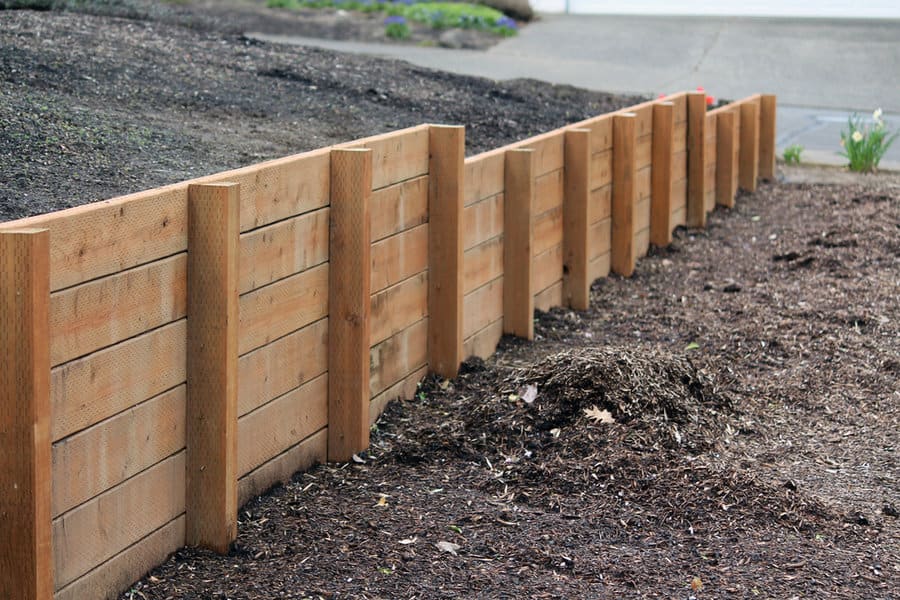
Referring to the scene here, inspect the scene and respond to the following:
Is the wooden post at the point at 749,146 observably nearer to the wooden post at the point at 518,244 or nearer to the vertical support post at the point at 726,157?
the vertical support post at the point at 726,157

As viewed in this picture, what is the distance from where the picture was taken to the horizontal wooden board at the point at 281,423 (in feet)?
14.3

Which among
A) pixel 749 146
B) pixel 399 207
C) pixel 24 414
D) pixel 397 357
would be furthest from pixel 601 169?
pixel 24 414

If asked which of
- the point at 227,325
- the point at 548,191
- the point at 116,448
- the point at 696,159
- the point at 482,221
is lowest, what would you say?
the point at 116,448

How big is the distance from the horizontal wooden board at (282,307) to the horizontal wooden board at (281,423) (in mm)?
251

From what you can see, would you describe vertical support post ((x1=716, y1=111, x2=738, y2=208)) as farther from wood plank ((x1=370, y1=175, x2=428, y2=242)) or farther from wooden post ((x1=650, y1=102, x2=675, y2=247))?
wood plank ((x1=370, y1=175, x2=428, y2=242))

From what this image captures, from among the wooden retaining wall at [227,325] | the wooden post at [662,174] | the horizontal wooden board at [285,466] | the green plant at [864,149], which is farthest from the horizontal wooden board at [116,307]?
the green plant at [864,149]

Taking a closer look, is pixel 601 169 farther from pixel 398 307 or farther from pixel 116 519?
pixel 116 519

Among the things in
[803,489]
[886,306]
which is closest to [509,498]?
[803,489]

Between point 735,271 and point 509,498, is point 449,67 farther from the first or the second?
point 509,498

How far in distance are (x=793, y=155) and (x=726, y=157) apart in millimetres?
2066

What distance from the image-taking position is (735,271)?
8.63 meters

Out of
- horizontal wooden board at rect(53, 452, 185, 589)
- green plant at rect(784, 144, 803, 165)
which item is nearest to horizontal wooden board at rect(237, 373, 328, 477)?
horizontal wooden board at rect(53, 452, 185, 589)

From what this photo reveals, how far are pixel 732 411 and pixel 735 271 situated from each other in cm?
315

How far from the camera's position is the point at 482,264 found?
6.48 meters
